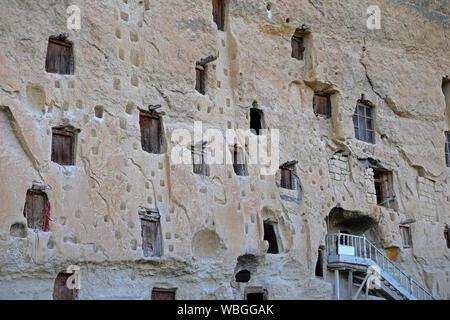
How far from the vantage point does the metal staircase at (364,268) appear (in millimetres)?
21672

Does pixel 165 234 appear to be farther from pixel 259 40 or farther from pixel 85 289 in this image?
pixel 259 40

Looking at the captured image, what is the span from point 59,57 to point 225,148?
4.84m

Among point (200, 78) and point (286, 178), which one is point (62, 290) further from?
point (286, 178)

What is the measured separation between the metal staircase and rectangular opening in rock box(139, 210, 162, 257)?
5649 mm

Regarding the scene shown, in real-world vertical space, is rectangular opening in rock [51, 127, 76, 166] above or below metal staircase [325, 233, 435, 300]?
above

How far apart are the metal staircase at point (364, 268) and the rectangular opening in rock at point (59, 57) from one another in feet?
28.6

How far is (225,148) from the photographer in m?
20.3

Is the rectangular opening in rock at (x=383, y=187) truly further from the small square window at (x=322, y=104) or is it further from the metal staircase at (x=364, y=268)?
the small square window at (x=322, y=104)

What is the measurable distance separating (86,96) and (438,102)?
13150mm

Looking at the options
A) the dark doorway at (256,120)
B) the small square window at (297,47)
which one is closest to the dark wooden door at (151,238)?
the dark doorway at (256,120)

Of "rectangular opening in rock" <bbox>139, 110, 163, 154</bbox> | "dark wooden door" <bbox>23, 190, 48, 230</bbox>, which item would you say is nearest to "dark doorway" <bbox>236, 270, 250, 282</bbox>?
"rectangular opening in rock" <bbox>139, 110, 163, 154</bbox>

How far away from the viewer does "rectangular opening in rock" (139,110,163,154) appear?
1909cm

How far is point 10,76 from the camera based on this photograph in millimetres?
16828

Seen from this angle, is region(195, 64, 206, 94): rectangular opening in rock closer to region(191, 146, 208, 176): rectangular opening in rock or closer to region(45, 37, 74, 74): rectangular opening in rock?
region(191, 146, 208, 176): rectangular opening in rock
